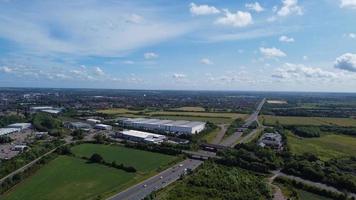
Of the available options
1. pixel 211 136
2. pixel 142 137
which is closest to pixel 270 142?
pixel 211 136

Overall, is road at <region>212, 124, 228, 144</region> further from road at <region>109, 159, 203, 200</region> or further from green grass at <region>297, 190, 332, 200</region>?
green grass at <region>297, 190, 332, 200</region>

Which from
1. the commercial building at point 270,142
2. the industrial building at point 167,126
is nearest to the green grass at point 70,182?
the commercial building at point 270,142

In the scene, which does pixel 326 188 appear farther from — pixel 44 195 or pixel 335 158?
pixel 44 195

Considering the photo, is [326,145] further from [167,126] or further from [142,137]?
[142,137]

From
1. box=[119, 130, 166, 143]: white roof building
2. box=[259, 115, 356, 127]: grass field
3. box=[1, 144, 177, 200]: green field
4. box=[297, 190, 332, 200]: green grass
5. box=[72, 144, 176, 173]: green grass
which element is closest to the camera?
box=[1, 144, 177, 200]: green field

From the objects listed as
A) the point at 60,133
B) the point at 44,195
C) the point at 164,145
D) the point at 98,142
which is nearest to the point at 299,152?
the point at 164,145

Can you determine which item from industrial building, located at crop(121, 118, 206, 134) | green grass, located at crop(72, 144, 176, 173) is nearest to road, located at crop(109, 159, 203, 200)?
green grass, located at crop(72, 144, 176, 173)

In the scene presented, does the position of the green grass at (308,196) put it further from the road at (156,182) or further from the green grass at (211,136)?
the green grass at (211,136)
